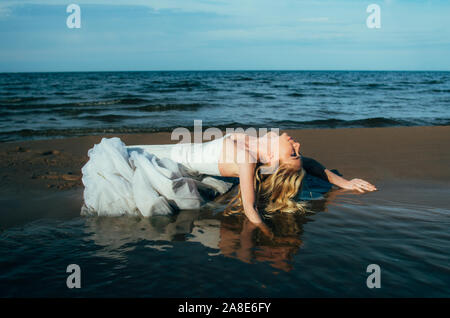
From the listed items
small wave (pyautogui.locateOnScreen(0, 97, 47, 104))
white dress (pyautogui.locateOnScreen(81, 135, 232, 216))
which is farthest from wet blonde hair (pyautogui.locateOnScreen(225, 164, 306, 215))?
small wave (pyautogui.locateOnScreen(0, 97, 47, 104))

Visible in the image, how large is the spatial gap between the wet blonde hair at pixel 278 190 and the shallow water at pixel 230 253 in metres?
0.21


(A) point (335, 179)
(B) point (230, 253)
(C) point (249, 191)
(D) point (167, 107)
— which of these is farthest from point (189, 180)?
(D) point (167, 107)

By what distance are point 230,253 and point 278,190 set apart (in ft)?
3.90

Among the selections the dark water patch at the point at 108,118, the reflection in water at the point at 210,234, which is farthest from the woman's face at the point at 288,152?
the dark water patch at the point at 108,118

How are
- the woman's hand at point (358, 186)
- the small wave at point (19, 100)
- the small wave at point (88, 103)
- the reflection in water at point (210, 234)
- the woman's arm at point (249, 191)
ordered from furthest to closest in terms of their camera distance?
1. the small wave at point (19, 100)
2. the small wave at point (88, 103)
3. the woman's hand at point (358, 186)
4. the woman's arm at point (249, 191)
5. the reflection in water at point (210, 234)

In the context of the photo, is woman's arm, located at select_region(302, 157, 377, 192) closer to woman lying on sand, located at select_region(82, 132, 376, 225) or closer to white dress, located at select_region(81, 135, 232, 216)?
woman lying on sand, located at select_region(82, 132, 376, 225)

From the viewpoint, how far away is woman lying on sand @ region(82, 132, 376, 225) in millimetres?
3918

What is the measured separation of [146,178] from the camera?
418cm

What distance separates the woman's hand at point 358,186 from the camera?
4.97m

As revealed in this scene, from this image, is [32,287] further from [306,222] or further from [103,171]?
[306,222]

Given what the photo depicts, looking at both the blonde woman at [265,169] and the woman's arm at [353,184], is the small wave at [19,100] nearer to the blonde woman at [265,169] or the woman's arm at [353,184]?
the blonde woman at [265,169]

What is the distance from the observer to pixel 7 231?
3674mm

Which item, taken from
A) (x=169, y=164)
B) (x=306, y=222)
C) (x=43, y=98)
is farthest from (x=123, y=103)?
(x=306, y=222)
